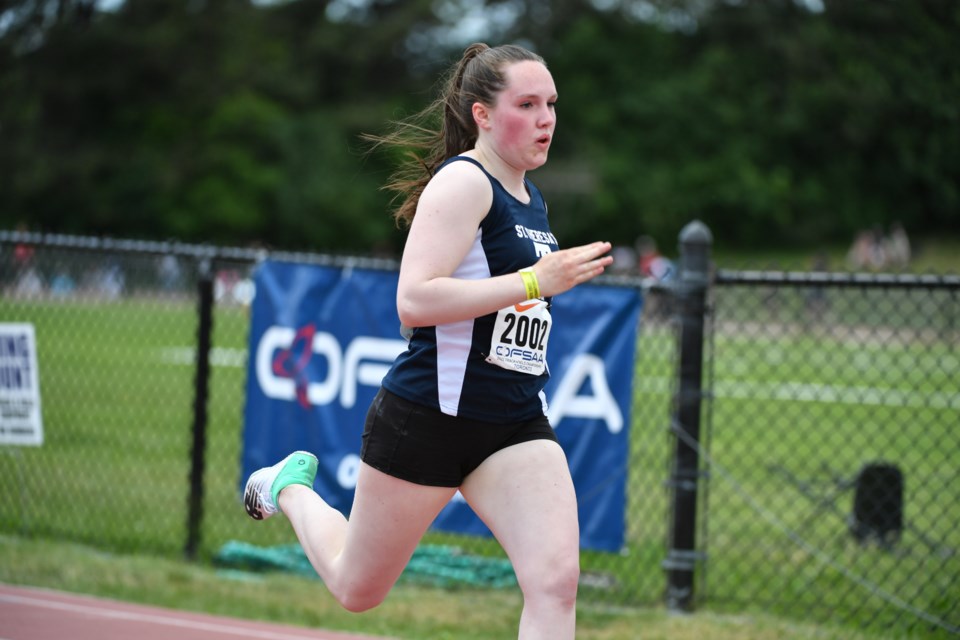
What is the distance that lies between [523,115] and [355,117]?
47.6 meters

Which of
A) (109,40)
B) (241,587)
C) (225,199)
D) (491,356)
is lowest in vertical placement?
(241,587)

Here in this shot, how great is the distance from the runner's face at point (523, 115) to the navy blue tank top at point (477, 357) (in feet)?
0.39

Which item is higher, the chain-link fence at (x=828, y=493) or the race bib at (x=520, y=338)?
the race bib at (x=520, y=338)

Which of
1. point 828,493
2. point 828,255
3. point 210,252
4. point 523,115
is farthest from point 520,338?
Result: point 828,255

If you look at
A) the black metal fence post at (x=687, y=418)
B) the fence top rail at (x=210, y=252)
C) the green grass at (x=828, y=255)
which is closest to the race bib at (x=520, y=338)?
the black metal fence post at (x=687, y=418)

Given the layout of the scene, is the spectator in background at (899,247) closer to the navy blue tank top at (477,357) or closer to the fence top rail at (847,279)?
the fence top rail at (847,279)

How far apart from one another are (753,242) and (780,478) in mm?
42143

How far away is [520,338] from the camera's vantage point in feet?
11.3

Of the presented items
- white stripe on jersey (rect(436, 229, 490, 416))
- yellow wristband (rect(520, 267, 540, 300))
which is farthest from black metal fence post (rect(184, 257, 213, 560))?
yellow wristband (rect(520, 267, 540, 300))

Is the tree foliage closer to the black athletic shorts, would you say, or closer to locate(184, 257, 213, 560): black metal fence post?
locate(184, 257, 213, 560): black metal fence post

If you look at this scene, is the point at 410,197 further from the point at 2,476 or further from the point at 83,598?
the point at 2,476

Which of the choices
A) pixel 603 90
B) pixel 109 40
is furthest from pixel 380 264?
pixel 603 90

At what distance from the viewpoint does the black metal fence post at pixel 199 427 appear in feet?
22.2

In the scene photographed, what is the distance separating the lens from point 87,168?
45.2 m
